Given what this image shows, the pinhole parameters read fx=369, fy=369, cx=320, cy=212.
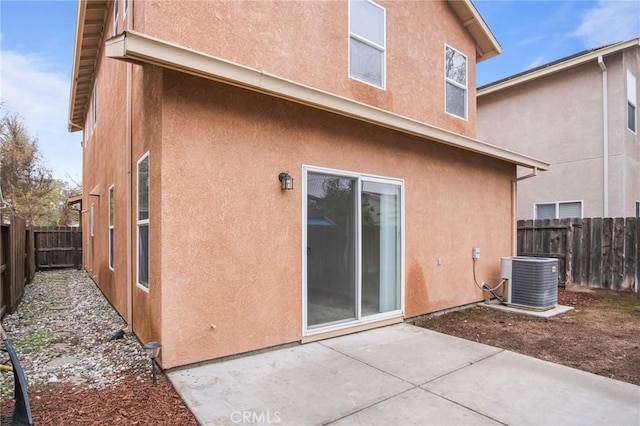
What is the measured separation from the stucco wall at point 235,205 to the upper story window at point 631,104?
32.6 ft

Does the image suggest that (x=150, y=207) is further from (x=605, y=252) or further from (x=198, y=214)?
(x=605, y=252)

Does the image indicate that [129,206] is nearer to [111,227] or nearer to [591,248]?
[111,227]

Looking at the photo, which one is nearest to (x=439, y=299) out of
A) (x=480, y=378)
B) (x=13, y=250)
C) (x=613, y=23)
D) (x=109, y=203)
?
(x=480, y=378)

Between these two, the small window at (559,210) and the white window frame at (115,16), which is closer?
Result: the white window frame at (115,16)

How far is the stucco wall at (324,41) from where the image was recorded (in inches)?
172

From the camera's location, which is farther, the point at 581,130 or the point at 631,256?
the point at 581,130

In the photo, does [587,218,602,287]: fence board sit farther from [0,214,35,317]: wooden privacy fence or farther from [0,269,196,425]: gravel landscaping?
[0,214,35,317]: wooden privacy fence

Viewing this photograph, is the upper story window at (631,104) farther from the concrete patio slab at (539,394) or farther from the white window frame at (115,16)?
the white window frame at (115,16)

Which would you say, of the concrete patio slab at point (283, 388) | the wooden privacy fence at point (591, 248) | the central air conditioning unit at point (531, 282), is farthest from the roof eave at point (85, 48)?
the wooden privacy fence at point (591, 248)

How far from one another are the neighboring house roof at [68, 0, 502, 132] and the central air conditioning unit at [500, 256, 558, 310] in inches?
198

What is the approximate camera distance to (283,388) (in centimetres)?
360

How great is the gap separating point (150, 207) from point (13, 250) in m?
4.93

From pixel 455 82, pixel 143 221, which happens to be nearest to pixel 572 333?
pixel 455 82

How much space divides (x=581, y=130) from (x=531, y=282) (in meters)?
7.03
